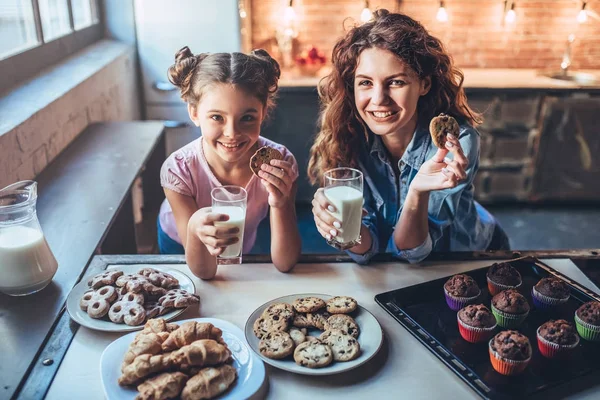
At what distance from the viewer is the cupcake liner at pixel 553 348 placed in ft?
3.74

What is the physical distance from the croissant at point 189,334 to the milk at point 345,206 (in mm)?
438

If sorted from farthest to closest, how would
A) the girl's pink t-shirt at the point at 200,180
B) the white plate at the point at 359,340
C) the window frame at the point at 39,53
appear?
the window frame at the point at 39,53 < the girl's pink t-shirt at the point at 200,180 < the white plate at the point at 359,340

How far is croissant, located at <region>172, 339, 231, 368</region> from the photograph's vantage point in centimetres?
106

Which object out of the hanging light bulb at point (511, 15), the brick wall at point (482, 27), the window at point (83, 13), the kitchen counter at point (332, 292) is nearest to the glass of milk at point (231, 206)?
the kitchen counter at point (332, 292)

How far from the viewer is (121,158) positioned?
2.64 metres

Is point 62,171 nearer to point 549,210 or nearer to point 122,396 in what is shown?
point 122,396

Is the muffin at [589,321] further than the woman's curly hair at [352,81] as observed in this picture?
No

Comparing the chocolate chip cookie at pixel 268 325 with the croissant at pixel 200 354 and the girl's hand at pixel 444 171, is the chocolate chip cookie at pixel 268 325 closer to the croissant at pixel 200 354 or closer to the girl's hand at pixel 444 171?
the croissant at pixel 200 354

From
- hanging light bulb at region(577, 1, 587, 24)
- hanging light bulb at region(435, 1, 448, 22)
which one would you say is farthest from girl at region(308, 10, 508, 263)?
hanging light bulb at region(577, 1, 587, 24)

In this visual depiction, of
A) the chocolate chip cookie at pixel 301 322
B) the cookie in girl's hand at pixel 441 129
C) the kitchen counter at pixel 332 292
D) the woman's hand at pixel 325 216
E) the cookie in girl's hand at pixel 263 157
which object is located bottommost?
the kitchen counter at pixel 332 292

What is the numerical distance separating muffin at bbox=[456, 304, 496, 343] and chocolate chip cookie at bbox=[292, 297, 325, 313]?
33cm

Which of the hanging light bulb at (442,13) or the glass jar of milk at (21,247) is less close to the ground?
the hanging light bulb at (442,13)

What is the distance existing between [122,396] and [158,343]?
0.41 ft

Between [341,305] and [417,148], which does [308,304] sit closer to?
[341,305]
